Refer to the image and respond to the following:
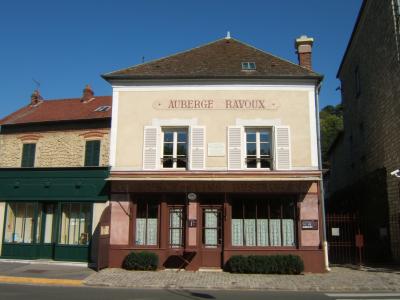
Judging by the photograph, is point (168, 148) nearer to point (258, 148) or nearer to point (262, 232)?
point (258, 148)

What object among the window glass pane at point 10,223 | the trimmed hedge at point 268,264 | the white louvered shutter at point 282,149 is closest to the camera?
the trimmed hedge at point 268,264

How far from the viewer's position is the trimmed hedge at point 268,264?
12727mm

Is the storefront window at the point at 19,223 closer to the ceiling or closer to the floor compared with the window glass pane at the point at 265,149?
closer to the floor

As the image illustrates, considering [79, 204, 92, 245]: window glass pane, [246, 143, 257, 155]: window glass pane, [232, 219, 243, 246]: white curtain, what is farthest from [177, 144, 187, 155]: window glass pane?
[79, 204, 92, 245]: window glass pane

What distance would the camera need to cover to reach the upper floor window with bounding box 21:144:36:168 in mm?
16578

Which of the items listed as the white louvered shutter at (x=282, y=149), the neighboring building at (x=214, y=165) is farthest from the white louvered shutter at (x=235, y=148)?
the white louvered shutter at (x=282, y=149)

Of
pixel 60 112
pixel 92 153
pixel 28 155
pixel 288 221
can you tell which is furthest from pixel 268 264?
pixel 60 112

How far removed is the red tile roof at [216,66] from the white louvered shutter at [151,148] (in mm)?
1935

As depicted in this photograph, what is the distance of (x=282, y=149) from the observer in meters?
13.8

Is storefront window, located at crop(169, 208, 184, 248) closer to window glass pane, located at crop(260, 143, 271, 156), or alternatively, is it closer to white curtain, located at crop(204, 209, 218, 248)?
white curtain, located at crop(204, 209, 218, 248)

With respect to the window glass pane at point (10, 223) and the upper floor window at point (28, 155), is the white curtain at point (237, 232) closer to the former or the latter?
the window glass pane at point (10, 223)

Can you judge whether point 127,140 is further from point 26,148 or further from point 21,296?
point 21,296

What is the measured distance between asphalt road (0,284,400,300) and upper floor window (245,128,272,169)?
483cm

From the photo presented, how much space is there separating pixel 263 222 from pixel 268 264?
145 centimetres
